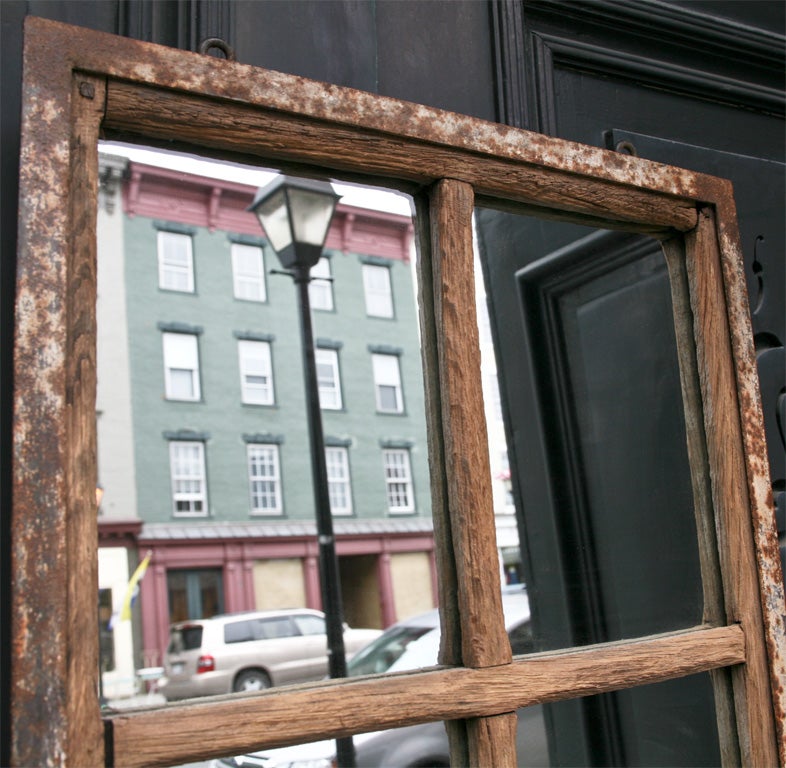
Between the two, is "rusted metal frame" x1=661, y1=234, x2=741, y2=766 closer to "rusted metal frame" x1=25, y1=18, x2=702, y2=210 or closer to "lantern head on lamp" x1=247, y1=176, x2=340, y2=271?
"rusted metal frame" x1=25, y1=18, x2=702, y2=210

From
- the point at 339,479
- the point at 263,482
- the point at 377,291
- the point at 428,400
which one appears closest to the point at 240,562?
the point at 263,482

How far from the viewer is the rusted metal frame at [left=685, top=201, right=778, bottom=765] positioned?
1.04m

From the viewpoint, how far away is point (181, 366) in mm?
5531

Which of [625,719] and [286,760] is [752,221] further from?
[286,760]

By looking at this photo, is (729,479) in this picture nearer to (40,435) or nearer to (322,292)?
(40,435)

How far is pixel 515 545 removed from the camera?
189cm

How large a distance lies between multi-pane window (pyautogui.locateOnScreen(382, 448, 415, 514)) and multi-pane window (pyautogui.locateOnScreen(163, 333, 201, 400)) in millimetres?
1315

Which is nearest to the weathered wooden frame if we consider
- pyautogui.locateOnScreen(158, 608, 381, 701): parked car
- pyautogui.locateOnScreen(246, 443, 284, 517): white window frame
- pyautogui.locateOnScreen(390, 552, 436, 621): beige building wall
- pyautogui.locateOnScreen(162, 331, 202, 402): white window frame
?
pyautogui.locateOnScreen(390, 552, 436, 621): beige building wall

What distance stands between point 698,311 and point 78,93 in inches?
30.1

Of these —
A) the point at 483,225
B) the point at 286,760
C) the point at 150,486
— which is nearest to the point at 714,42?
the point at 483,225

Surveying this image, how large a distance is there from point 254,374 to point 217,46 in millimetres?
4807

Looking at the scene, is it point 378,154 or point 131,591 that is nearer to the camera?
point 378,154

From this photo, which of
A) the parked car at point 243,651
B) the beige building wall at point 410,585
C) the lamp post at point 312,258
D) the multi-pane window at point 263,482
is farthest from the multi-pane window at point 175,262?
the parked car at point 243,651

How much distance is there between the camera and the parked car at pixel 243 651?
5254 mm
